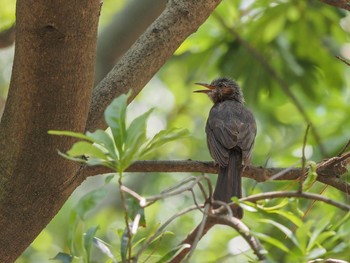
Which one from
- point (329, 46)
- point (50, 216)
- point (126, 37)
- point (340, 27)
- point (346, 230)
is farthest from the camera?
point (329, 46)

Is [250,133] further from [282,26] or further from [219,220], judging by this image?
[219,220]

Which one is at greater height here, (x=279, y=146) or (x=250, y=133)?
(x=279, y=146)

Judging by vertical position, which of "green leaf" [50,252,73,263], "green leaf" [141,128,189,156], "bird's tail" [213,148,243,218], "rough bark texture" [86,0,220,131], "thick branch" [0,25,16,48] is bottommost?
"green leaf" [50,252,73,263]

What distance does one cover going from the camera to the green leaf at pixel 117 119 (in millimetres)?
2768

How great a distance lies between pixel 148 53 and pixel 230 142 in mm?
2060

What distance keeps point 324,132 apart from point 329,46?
35.8 inches

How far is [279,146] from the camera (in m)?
8.87

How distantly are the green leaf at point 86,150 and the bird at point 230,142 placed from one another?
2.64m

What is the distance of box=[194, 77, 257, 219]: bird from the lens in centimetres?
547

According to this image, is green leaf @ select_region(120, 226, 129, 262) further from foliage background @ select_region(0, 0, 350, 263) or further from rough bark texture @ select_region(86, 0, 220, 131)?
foliage background @ select_region(0, 0, 350, 263)

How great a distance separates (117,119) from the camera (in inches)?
110

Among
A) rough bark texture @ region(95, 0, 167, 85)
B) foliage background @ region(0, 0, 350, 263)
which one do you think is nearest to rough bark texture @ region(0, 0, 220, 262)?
rough bark texture @ region(95, 0, 167, 85)

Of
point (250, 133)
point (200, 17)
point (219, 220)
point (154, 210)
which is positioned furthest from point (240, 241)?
point (219, 220)

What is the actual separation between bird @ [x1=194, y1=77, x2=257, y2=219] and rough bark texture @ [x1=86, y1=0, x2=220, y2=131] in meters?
1.39
